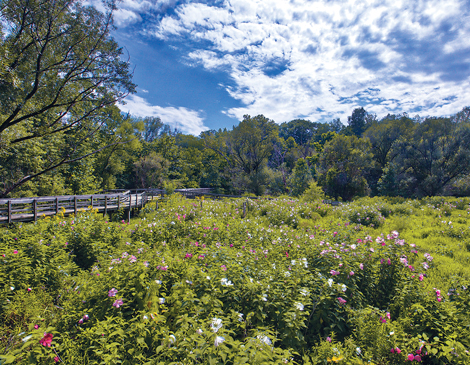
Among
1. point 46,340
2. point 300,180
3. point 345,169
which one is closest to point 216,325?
point 46,340

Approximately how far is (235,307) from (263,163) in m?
31.0

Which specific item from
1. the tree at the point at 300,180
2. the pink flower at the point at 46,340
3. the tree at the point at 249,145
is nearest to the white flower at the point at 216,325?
the pink flower at the point at 46,340

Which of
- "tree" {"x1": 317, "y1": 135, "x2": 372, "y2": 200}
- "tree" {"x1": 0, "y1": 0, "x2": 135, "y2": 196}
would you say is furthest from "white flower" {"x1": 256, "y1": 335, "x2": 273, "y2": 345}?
"tree" {"x1": 317, "y1": 135, "x2": 372, "y2": 200}

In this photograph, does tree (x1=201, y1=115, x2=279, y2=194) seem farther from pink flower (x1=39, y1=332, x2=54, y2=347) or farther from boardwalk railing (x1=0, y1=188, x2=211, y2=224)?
pink flower (x1=39, y1=332, x2=54, y2=347)

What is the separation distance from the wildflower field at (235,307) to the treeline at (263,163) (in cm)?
1035

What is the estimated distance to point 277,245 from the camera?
19.5 ft

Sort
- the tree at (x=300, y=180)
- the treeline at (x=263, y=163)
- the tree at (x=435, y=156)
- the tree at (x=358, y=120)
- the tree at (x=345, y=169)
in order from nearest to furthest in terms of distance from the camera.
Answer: the treeline at (x=263, y=163) < the tree at (x=435, y=156) < the tree at (x=300, y=180) < the tree at (x=345, y=169) < the tree at (x=358, y=120)

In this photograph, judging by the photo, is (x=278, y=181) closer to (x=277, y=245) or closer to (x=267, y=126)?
(x=267, y=126)

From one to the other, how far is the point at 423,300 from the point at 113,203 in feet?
58.8

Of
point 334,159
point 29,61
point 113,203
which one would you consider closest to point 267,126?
point 334,159

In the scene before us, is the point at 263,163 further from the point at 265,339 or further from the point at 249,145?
the point at 265,339

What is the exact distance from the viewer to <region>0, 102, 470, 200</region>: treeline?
1883 cm

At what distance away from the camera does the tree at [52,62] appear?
24.0ft

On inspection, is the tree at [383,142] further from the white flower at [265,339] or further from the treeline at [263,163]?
the white flower at [265,339]
